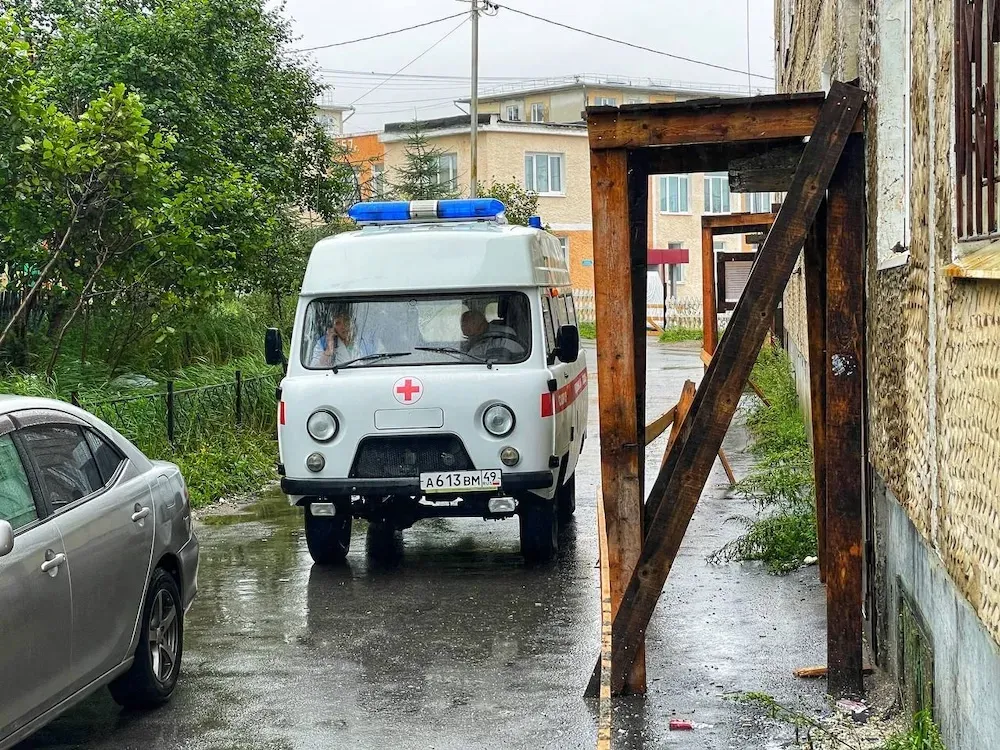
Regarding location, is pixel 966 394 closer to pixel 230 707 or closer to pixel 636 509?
pixel 636 509

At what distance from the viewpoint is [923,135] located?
18.0 ft

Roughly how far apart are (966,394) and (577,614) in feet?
15.0

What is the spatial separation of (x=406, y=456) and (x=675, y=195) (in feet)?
166

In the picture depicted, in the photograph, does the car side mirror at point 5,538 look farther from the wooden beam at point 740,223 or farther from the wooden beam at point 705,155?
the wooden beam at point 740,223

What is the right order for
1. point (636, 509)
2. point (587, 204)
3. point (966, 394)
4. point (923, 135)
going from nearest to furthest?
point (966, 394)
point (923, 135)
point (636, 509)
point (587, 204)

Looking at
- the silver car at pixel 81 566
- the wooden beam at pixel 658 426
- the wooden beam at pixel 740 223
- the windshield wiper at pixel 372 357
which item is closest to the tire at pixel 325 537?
the windshield wiper at pixel 372 357

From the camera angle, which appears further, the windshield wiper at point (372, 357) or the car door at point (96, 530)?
the windshield wiper at point (372, 357)

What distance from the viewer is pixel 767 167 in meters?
7.24

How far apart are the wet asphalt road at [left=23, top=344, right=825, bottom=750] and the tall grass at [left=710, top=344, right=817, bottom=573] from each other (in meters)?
0.26

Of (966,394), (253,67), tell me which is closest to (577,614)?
(966,394)

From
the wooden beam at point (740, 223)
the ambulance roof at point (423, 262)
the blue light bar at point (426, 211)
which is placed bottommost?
the ambulance roof at point (423, 262)

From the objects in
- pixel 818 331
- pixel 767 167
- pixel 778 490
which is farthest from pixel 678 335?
pixel 767 167

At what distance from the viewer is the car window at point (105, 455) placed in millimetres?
6559

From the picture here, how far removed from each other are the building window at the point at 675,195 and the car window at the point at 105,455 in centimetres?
5313
